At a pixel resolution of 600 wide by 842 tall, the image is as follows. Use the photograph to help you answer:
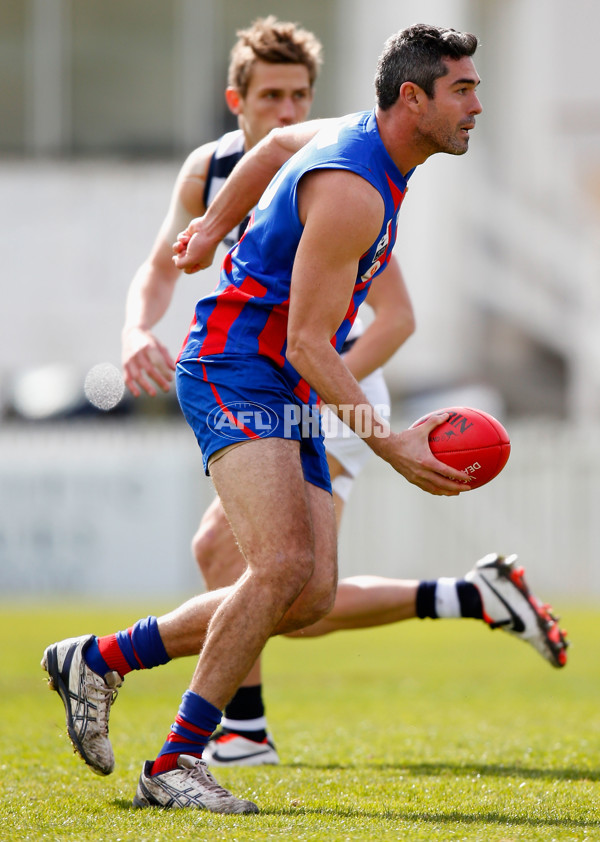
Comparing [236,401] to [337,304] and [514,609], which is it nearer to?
[337,304]

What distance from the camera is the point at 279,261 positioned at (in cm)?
409

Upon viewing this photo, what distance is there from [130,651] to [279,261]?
1.36 meters

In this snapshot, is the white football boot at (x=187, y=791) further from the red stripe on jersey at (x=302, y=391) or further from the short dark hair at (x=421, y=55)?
the short dark hair at (x=421, y=55)

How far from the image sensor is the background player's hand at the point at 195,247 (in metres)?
4.50

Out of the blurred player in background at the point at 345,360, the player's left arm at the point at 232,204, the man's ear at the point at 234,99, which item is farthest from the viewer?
the man's ear at the point at 234,99

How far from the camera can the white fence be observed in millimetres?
14578

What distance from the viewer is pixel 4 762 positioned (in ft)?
15.9

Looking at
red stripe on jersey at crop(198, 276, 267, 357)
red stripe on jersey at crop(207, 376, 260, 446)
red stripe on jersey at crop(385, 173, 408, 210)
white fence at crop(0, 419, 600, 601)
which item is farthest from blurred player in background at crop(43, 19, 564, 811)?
white fence at crop(0, 419, 600, 601)

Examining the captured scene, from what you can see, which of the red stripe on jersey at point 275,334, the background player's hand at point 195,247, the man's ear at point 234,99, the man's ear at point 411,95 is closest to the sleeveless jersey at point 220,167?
the man's ear at point 234,99

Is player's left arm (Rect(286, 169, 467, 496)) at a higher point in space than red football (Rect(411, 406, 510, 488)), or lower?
higher

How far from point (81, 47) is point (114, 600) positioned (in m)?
8.92

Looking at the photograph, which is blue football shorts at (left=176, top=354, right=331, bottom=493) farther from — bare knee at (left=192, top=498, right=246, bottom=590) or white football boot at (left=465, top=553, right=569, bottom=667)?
white football boot at (left=465, top=553, right=569, bottom=667)

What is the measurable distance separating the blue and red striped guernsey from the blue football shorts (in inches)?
1.6

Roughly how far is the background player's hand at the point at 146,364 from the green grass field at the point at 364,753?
132 cm
